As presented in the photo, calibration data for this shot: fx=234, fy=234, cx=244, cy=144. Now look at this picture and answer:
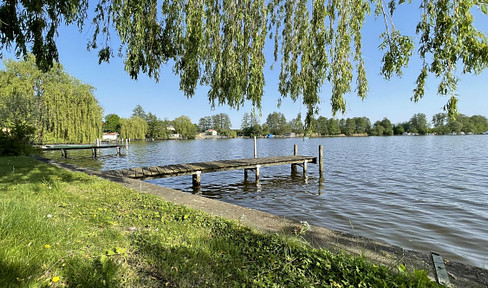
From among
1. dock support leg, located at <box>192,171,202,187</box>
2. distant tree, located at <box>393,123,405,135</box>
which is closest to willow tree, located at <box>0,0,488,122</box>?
dock support leg, located at <box>192,171,202,187</box>

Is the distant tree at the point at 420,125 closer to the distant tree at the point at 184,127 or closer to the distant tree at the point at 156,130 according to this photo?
the distant tree at the point at 184,127

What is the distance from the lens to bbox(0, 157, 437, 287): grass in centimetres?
219

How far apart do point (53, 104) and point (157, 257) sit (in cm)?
3637

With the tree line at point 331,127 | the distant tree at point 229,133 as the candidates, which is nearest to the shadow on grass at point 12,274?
the tree line at point 331,127

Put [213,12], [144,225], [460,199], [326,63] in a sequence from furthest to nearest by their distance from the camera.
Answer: [460,199] → [213,12] → [326,63] → [144,225]

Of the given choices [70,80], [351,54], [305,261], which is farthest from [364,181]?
[70,80]

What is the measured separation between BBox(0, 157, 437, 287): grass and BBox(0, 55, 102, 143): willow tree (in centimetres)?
3084

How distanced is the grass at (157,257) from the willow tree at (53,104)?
3084cm

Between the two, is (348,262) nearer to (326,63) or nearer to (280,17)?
(326,63)

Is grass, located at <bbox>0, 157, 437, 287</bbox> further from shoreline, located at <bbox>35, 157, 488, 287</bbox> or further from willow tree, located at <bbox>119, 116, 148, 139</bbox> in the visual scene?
willow tree, located at <bbox>119, 116, 148, 139</bbox>

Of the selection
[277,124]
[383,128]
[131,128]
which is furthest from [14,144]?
[383,128]

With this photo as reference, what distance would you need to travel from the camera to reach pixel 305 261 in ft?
8.90

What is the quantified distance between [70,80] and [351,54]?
42526 mm

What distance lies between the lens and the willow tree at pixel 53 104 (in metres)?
27.7
